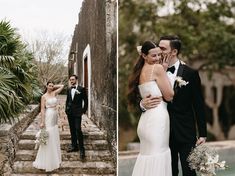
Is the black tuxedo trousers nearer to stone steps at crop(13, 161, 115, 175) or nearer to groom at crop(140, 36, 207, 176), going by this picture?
groom at crop(140, 36, 207, 176)

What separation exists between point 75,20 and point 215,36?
1.44 m

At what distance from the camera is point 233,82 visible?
194 inches

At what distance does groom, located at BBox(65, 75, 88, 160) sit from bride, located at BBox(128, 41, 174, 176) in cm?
43

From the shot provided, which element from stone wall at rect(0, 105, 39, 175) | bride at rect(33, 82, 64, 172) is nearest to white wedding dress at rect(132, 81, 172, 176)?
bride at rect(33, 82, 64, 172)

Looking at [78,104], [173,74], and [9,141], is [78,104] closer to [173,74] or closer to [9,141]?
[9,141]

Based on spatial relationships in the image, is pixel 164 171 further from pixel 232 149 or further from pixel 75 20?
pixel 75 20

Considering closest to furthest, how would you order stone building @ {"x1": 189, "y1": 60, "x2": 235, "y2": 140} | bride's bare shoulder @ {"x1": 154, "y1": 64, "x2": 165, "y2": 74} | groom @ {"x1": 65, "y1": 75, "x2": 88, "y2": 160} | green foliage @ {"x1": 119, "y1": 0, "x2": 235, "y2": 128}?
1. bride's bare shoulder @ {"x1": 154, "y1": 64, "x2": 165, "y2": 74}
2. groom @ {"x1": 65, "y1": 75, "x2": 88, "y2": 160}
3. green foliage @ {"x1": 119, "y1": 0, "x2": 235, "y2": 128}
4. stone building @ {"x1": 189, "y1": 60, "x2": 235, "y2": 140}

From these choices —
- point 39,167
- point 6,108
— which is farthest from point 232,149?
point 6,108

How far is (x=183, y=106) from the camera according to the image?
3.78 meters

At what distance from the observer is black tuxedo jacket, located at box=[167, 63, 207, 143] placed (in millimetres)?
3729

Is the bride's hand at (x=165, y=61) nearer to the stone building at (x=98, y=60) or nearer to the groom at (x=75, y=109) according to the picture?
the stone building at (x=98, y=60)

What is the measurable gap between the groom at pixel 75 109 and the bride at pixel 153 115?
0.43 meters

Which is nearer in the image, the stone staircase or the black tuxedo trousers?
the black tuxedo trousers

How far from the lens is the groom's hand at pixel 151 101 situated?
3748 mm
